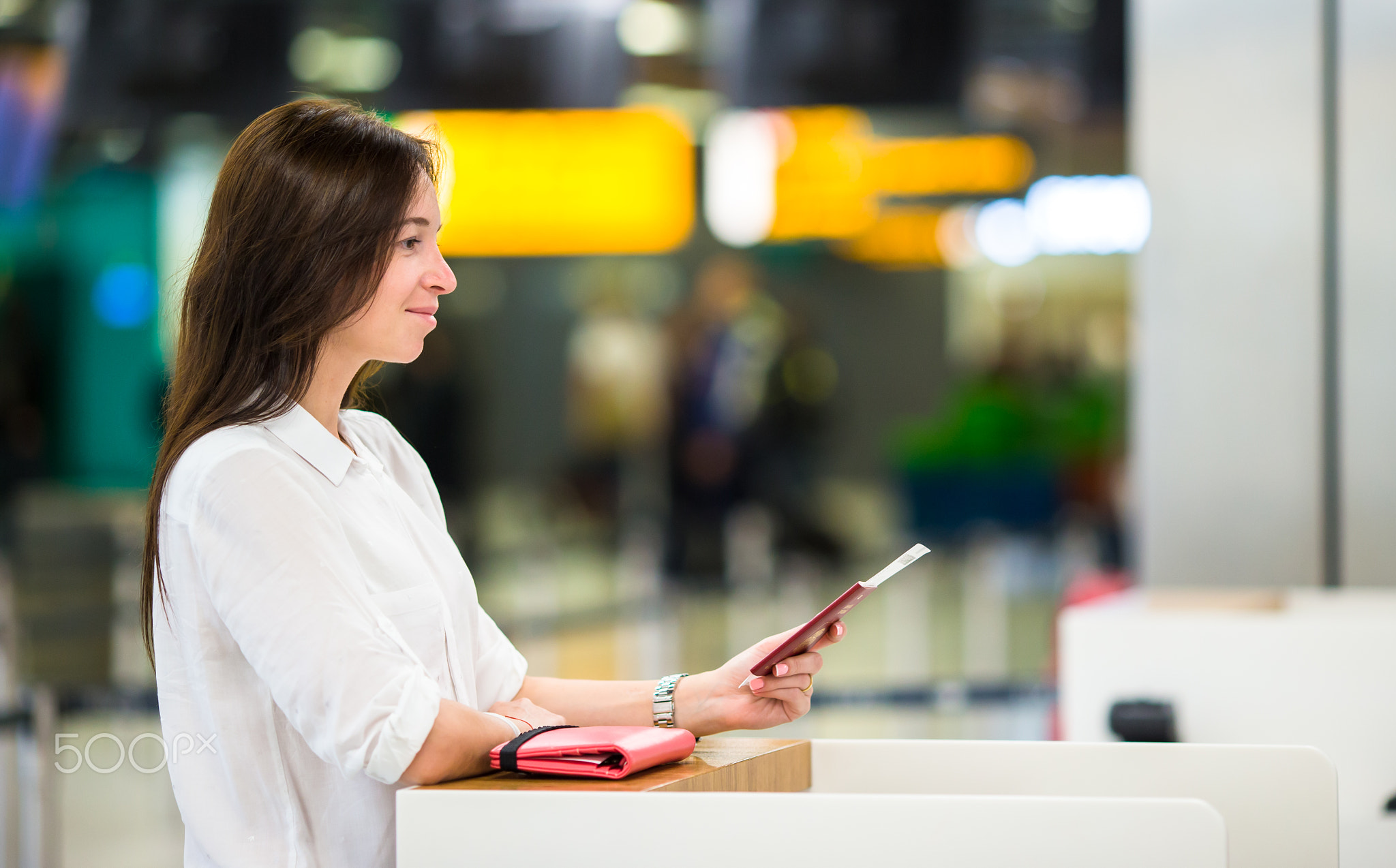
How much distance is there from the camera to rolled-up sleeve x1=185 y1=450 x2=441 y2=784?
145 centimetres

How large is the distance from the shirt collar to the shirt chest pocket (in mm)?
149

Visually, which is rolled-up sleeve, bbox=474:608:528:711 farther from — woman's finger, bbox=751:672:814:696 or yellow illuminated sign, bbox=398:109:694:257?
yellow illuminated sign, bbox=398:109:694:257

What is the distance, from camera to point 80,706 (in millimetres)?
3170

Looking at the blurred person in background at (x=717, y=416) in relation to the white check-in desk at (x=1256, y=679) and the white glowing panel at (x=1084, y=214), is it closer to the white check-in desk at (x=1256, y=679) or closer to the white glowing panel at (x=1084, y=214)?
the white glowing panel at (x=1084, y=214)

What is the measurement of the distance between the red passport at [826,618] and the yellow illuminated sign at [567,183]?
814cm

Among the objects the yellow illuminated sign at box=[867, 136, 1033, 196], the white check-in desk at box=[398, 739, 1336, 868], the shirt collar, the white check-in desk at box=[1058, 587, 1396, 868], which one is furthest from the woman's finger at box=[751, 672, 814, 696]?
the yellow illuminated sign at box=[867, 136, 1033, 196]

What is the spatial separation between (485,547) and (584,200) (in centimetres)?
280

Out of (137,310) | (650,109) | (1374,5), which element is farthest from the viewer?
(137,310)

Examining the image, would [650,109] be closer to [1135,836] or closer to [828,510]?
[828,510]

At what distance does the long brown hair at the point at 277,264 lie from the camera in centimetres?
159

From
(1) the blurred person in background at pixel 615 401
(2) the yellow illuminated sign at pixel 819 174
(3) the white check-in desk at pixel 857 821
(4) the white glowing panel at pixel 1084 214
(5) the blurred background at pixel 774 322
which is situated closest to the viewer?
(3) the white check-in desk at pixel 857 821

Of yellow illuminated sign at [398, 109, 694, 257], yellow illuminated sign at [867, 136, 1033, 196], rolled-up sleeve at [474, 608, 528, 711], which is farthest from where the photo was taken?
yellow illuminated sign at [867, 136, 1033, 196]

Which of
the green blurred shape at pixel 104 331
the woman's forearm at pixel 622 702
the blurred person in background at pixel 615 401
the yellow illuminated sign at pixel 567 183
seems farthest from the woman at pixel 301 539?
the green blurred shape at pixel 104 331

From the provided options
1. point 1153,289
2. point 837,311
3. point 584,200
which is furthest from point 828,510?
point 1153,289
